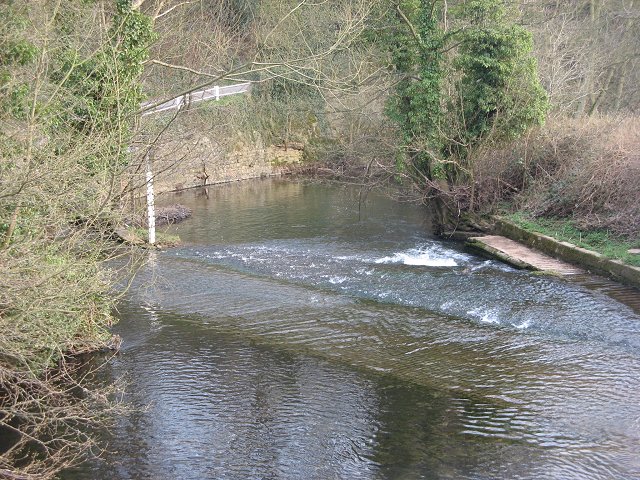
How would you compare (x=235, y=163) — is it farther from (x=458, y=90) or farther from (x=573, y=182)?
(x=573, y=182)

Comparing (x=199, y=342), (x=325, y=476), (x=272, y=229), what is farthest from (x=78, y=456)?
(x=272, y=229)

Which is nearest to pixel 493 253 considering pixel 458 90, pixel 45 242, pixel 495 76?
pixel 495 76

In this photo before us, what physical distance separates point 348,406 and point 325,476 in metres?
1.66

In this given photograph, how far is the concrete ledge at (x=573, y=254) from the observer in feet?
42.9

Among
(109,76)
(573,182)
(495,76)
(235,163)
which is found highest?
(495,76)

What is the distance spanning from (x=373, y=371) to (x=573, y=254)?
671 cm

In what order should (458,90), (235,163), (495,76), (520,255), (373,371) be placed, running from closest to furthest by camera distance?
1. (373,371)
2. (520,255)
3. (495,76)
4. (458,90)
5. (235,163)

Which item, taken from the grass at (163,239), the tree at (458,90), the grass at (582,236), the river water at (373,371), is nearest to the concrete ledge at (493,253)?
the river water at (373,371)

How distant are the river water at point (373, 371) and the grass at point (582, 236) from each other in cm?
96

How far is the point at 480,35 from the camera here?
1791 centimetres

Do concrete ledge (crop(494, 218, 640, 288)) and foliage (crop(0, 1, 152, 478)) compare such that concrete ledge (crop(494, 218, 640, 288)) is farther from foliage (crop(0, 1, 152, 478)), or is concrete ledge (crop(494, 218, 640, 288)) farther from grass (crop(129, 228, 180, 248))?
foliage (crop(0, 1, 152, 478))

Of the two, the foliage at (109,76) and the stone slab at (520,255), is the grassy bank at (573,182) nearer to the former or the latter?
the stone slab at (520,255)

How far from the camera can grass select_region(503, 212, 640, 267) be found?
45.3ft

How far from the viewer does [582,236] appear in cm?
1552
